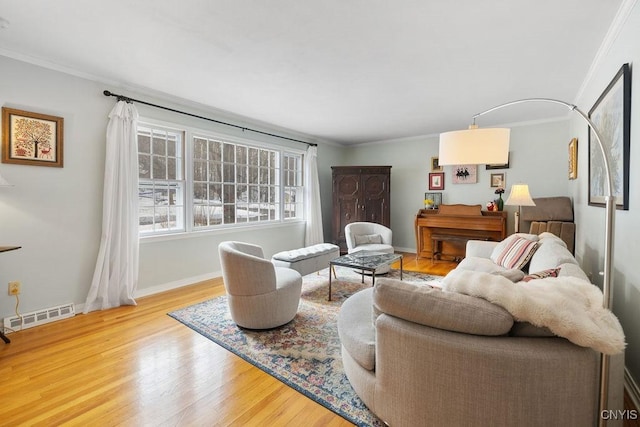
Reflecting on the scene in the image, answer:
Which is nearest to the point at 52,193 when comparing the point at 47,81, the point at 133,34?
the point at 47,81

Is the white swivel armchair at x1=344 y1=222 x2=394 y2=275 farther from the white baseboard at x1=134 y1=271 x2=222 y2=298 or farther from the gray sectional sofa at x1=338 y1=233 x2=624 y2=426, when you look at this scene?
the gray sectional sofa at x1=338 y1=233 x2=624 y2=426

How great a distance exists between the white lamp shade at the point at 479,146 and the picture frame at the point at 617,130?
1.98 ft

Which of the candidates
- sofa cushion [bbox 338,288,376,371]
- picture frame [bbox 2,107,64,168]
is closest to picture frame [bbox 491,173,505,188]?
sofa cushion [bbox 338,288,376,371]

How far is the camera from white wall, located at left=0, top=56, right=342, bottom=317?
8.31 ft

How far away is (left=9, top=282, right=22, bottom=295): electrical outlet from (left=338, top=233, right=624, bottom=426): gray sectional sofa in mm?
3050

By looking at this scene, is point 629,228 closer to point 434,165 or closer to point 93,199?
point 434,165

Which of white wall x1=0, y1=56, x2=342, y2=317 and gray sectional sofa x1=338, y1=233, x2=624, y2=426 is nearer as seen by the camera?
gray sectional sofa x1=338, y1=233, x2=624, y2=426

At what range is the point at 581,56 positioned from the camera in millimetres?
2543

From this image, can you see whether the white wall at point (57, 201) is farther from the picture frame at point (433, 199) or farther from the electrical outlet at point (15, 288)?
the picture frame at point (433, 199)

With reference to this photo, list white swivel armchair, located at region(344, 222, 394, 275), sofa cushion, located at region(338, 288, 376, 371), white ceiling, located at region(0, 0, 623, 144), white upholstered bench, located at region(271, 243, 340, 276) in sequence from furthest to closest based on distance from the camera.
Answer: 1. white swivel armchair, located at region(344, 222, 394, 275)
2. white upholstered bench, located at region(271, 243, 340, 276)
3. white ceiling, located at region(0, 0, 623, 144)
4. sofa cushion, located at region(338, 288, 376, 371)

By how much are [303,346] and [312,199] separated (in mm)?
3615

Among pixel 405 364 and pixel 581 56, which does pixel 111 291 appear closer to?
pixel 405 364

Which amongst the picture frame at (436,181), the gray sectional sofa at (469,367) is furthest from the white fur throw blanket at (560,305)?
the picture frame at (436,181)

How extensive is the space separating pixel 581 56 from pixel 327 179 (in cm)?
441
